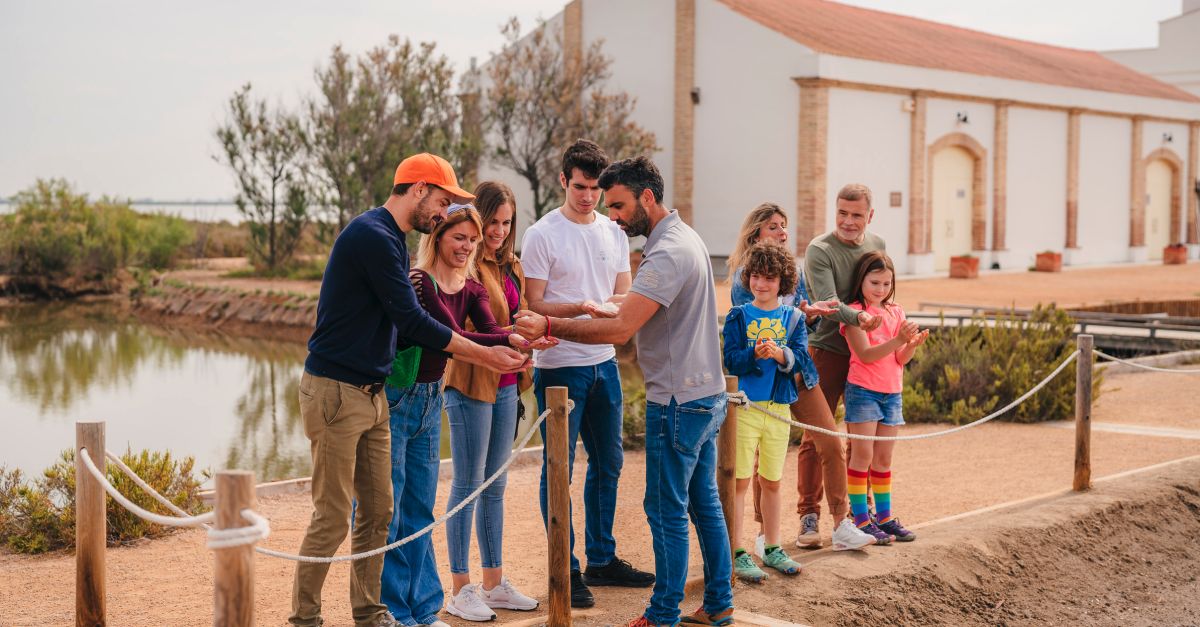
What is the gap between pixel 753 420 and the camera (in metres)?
5.70

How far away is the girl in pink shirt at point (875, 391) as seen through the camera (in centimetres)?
616

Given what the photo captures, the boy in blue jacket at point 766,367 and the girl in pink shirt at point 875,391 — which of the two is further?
the girl in pink shirt at point 875,391

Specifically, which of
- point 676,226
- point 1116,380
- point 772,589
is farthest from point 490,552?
point 1116,380

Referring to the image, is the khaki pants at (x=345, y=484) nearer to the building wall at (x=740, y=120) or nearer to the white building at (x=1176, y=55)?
the building wall at (x=740, y=120)

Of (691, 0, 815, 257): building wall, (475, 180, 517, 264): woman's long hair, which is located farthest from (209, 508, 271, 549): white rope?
(691, 0, 815, 257): building wall

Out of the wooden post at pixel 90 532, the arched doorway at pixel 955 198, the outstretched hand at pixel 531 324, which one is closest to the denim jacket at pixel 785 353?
the outstretched hand at pixel 531 324

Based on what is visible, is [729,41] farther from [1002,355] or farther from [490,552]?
[490,552]

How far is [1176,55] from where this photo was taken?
47781 millimetres

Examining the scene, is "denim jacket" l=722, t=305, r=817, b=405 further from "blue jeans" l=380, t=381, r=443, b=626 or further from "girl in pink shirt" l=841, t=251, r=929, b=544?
"blue jeans" l=380, t=381, r=443, b=626

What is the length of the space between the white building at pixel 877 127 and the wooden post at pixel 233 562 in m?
22.9

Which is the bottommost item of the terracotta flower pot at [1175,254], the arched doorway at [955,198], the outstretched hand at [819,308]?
the outstretched hand at [819,308]

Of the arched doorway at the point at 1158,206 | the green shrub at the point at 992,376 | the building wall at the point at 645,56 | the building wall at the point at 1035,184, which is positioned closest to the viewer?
the green shrub at the point at 992,376

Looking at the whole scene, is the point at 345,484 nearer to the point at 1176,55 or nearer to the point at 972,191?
the point at 972,191

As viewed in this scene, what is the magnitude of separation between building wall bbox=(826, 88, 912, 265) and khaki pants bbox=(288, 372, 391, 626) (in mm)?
22355
